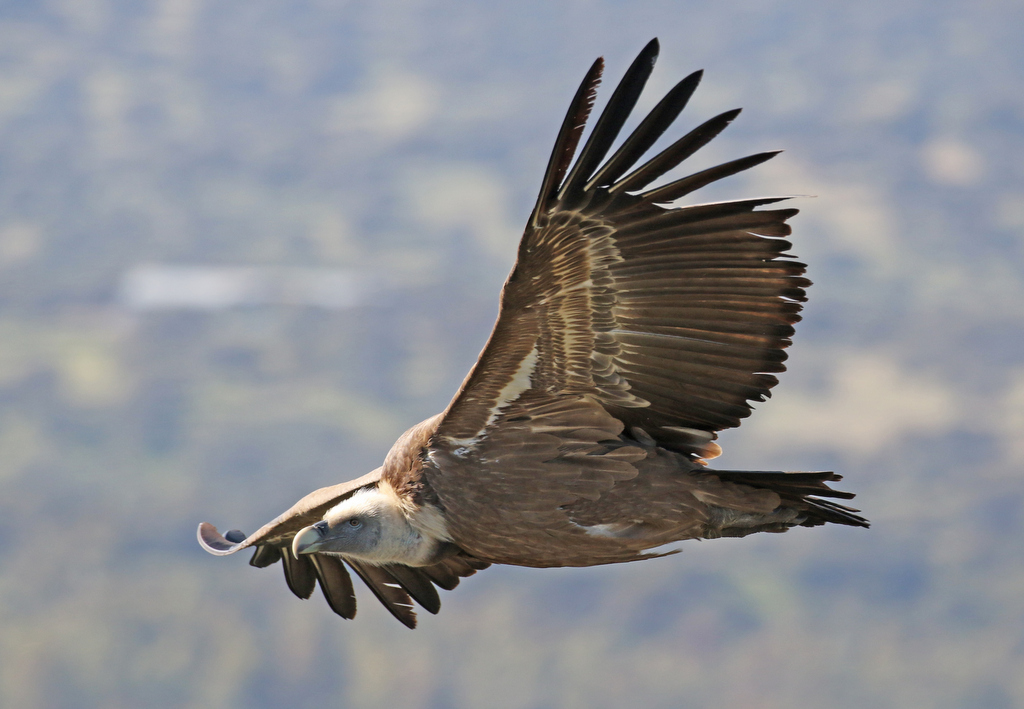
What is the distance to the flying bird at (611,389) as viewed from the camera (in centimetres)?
709

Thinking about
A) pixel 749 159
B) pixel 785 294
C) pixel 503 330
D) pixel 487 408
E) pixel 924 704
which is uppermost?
pixel 749 159

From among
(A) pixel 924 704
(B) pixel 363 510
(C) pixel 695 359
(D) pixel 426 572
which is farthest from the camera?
(A) pixel 924 704

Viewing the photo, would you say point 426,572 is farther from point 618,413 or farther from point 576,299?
point 576,299

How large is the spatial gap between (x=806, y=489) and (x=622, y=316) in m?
1.70

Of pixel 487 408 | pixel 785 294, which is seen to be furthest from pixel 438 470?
pixel 785 294

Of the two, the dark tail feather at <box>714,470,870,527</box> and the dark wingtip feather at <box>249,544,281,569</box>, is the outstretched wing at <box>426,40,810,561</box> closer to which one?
the dark tail feather at <box>714,470,870,527</box>

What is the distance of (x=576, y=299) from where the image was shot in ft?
24.3

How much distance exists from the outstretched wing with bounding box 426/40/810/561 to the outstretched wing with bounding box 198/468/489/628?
84.0 inches

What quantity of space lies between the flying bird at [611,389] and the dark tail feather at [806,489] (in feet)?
0.04

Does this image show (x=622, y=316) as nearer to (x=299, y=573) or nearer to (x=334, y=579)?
(x=334, y=579)

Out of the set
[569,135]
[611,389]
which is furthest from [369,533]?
[569,135]

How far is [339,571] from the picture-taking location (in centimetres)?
1090

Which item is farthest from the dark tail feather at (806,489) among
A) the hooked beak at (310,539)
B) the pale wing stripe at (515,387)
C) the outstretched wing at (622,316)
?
the hooked beak at (310,539)

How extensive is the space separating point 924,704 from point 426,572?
651 feet
